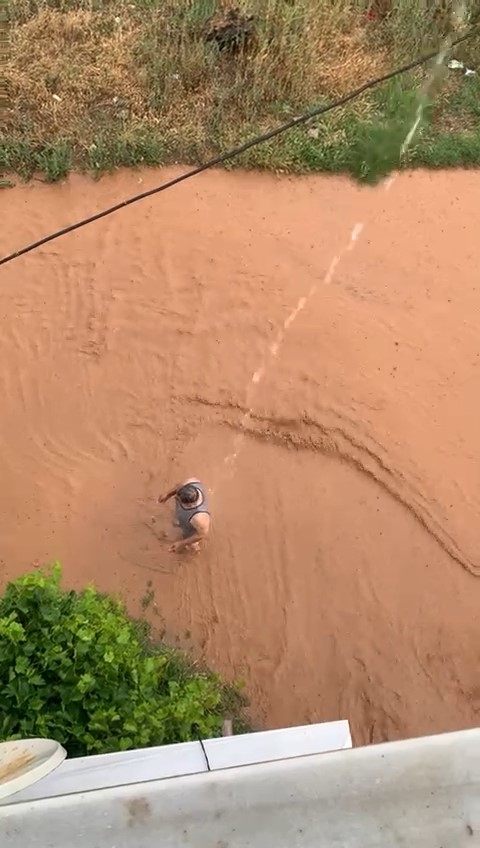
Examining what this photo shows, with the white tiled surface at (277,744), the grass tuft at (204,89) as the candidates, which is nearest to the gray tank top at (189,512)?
the white tiled surface at (277,744)

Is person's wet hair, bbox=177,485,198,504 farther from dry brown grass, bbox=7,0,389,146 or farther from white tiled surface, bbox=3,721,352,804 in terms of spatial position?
dry brown grass, bbox=7,0,389,146

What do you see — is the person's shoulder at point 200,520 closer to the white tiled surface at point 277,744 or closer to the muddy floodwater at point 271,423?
the muddy floodwater at point 271,423

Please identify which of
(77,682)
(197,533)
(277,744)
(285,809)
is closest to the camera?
(285,809)

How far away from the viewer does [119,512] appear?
15.0 ft

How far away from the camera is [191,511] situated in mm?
4199

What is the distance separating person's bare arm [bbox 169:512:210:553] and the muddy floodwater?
78 millimetres

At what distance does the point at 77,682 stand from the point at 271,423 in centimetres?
226

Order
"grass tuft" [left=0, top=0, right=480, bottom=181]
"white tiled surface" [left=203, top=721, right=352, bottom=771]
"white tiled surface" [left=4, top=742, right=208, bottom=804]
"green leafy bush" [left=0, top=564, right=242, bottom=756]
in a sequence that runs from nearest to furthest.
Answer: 1. "white tiled surface" [left=4, top=742, right=208, bottom=804]
2. "white tiled surface" [left=203, top=721, right=352, bottom=771]
3. "green leafy bush" [left=0, top=564, right=242, bottom=756]
4. "grass tuft" [left=0, top=0, right=480, bottom=181]

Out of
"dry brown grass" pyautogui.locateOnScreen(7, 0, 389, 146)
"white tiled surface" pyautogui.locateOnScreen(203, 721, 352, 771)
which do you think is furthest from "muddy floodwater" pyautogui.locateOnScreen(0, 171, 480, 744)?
"white tiled surface" pyautogui.locateOnScreen(203, 721, 352, 771)

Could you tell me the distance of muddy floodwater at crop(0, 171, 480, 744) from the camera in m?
4.34

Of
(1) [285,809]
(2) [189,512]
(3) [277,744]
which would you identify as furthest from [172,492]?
(1) [285,809]

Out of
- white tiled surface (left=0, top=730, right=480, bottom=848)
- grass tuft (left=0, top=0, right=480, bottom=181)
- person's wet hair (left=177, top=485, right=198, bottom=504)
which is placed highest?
grass tuft (left=0, top=0, right=480, bottom=181)

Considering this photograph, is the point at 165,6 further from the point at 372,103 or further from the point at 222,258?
the point at 222,258

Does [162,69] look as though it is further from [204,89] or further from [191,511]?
[191,511]
